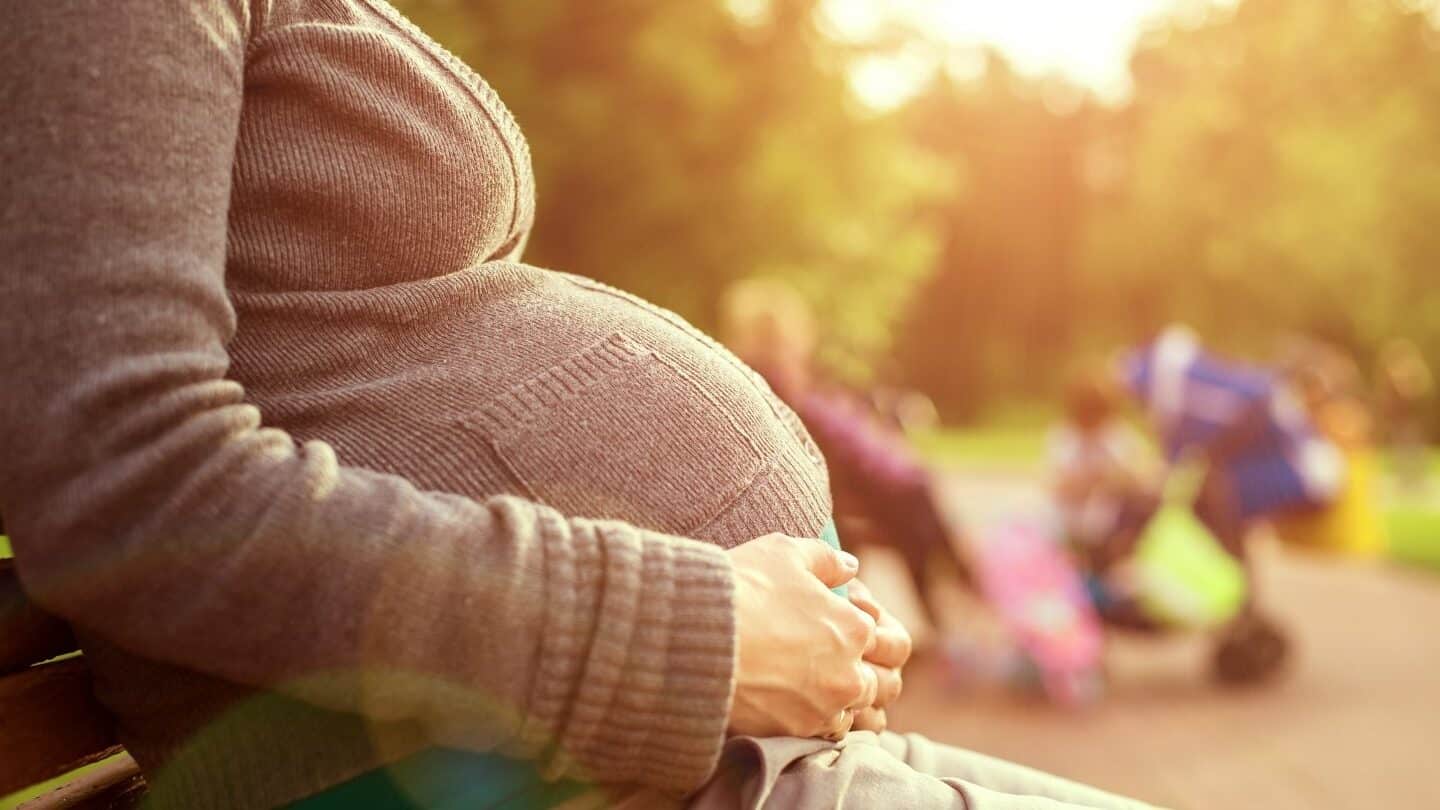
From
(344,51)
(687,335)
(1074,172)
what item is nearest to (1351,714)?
(687,335)

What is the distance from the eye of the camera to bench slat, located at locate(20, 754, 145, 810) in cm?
135

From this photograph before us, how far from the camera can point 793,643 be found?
1150 millimetres

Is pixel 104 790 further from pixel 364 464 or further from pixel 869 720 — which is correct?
pixel 869 720

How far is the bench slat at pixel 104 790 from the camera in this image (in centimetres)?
135

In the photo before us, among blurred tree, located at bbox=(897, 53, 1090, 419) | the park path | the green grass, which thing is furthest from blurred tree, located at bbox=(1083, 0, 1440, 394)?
the park path

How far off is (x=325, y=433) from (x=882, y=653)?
1.87ft

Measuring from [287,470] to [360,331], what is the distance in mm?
211

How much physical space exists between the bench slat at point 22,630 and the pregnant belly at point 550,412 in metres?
0.27

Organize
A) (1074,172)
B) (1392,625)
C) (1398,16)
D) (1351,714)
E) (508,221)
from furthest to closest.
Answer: (1074,172), (1398,16), (1392,625), (1351,714), (508,221)

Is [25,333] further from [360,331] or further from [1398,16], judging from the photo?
[1398,16]

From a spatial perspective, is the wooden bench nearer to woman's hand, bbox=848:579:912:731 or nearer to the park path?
woman's hand, bbox=848:579:912:731

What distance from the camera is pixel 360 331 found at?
119 cm

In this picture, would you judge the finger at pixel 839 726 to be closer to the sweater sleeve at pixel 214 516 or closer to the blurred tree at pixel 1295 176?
the sweater sleeve at pixel 214 516

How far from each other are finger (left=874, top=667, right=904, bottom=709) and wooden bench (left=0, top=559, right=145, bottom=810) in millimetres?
751
